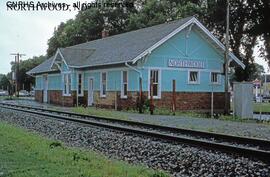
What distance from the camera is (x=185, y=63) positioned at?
30.5 metres

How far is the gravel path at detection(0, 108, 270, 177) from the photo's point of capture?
28.0 ft

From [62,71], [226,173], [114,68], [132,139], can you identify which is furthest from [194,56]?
[226,173]

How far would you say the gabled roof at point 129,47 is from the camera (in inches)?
1143

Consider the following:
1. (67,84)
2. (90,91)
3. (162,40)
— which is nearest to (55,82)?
(67,84)

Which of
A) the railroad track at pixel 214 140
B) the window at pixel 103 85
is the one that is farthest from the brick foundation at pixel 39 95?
the railroad track at pixel 214 140

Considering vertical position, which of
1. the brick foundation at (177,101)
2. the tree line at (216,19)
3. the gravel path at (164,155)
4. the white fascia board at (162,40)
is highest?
the tree line at (216,19)

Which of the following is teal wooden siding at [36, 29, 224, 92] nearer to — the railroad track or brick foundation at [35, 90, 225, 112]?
brick foundation at [35, 90, 225, 112]

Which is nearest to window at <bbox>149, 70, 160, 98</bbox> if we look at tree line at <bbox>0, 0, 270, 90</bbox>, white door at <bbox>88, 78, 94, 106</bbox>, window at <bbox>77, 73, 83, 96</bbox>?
white door at <bbox>88, 78, 94, 106</bbox>

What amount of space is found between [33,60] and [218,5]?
6258 centimetres

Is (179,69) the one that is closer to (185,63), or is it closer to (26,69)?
(185,63)

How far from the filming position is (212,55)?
32.0 meters

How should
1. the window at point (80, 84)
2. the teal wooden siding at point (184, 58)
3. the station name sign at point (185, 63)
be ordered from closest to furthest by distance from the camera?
the teal wooden siding at point (184, 58) < the station name sign at point (185, 63) < the window at point (80, 84)

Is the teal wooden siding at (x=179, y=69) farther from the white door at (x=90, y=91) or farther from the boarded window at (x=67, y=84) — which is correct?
the boarded window at (x=67, y=84)

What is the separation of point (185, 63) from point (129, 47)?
419 cm
